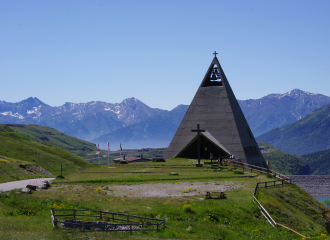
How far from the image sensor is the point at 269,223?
2614 cm

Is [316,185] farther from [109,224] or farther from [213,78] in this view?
Result: [109,224]

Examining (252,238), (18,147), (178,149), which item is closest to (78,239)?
(252,238)

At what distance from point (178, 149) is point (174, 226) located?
44048 millimetres

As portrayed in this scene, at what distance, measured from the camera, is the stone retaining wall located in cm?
9925

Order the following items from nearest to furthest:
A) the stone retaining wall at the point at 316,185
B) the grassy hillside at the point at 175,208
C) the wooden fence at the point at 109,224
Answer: the wooden fence at the point at 109,224 → the grassy hillside at the point at 175,208 → the stone retaining wall at the point at 316,185

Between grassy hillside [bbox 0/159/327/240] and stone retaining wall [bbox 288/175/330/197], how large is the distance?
A: 68.0 meters

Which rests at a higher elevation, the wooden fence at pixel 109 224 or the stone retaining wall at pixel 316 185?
→ the wooden fence at pixel 109 224

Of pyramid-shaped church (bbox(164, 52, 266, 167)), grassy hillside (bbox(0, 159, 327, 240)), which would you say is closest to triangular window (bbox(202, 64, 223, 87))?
pyramid-shaped church (bbox(164, 52, 266, 167))

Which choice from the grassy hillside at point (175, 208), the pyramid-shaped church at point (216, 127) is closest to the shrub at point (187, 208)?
the grassy hillside at point (175, 208)

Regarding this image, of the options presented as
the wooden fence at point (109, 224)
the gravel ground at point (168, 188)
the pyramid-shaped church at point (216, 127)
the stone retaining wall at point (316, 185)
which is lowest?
the stone retaining wall at point (316, 185)

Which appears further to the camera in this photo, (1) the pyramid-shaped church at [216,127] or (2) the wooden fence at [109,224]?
(1) the pyramid-shaped church at [216,127]

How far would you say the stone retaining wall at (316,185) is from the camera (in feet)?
326

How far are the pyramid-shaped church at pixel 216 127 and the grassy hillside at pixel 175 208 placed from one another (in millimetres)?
21866

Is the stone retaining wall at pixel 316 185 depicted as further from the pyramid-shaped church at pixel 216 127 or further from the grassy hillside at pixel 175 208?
the grassy hillside at pixel 175 208
